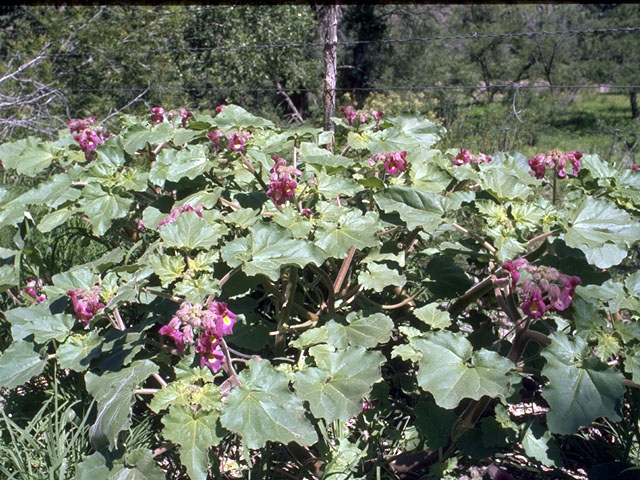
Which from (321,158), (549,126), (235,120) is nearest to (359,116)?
(321,158)

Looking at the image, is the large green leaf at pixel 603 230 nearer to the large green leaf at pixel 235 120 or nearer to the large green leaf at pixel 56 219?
the large green leaf at pixel 235 120

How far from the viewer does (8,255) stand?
8.03 feet

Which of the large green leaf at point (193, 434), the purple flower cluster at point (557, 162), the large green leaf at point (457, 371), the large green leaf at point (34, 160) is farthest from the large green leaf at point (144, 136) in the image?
the purple flower cluster at point (557, 162)

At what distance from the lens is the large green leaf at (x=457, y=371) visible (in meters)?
1.61

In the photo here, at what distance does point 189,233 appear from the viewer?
1782mm

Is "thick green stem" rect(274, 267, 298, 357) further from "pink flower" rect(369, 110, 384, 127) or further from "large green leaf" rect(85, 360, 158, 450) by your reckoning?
"pink flower" rect(369, 110, 384, 127)

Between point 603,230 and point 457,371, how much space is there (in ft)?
1.97

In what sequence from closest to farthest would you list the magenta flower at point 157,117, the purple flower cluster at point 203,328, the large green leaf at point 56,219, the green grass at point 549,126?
the purple flower cluster at point 203,328 → the large green leaf at point 56,219 → the magenta flower at point 157,117 → the green grass at point 549,126

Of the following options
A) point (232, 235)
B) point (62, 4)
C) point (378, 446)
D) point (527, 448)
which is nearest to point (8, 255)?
point (232, 235)

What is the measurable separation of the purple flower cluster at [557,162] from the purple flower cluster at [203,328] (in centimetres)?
131

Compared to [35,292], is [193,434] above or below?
above

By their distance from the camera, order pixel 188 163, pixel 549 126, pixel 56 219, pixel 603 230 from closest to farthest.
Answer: pixel 603 230 → pixel 188 163 → pixel 56 219 → pixel 549 126

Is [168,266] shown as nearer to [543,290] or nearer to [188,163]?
[188,163]

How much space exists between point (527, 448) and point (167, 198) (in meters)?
1.45
